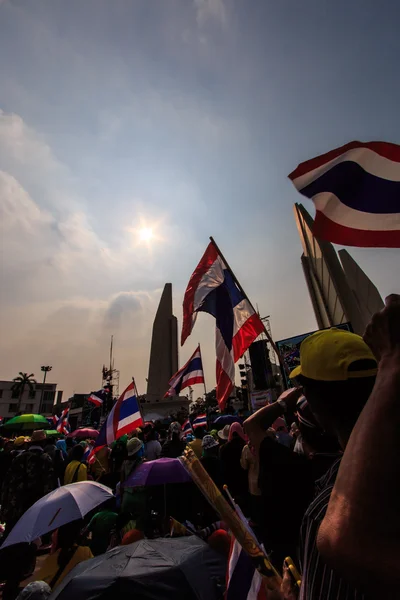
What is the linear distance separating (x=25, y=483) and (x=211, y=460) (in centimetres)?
293

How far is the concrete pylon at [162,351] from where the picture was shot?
31141 mm

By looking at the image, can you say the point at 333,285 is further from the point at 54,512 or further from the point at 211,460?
the point at 54,512

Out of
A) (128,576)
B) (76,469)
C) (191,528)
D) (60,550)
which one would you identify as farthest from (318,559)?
(76,469)

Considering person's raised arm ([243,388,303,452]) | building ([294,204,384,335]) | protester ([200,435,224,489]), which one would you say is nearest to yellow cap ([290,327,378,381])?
person's raised arm ([243,388,303,452])

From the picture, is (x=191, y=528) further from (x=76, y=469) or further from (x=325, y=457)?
(x=325, y=457)

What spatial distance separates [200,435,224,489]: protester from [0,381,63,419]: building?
71226mm

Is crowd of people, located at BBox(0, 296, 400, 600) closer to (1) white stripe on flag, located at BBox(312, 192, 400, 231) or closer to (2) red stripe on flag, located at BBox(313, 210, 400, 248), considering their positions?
(2) red stripe on flag, located at BBox(313, 210, 400, 248)

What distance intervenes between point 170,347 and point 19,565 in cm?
3010

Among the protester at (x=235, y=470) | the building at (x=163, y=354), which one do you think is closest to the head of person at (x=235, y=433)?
the protester at (x=235, y=470)

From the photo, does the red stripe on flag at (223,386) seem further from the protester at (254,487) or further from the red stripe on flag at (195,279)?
the protester at (254,487)

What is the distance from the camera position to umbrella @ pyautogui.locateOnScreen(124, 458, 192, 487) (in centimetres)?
414

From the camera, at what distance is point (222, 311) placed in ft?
19.2

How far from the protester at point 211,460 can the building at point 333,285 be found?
57.6ft

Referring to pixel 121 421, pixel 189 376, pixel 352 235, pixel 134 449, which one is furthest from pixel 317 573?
pixel 189 376
